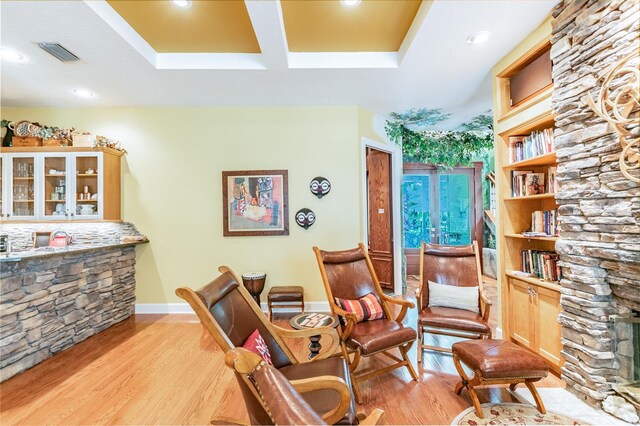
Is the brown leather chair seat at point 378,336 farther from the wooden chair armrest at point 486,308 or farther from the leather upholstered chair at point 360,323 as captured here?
the wooden chair armrest at point 486,308

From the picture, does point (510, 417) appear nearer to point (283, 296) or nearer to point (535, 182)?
point (535, 182)

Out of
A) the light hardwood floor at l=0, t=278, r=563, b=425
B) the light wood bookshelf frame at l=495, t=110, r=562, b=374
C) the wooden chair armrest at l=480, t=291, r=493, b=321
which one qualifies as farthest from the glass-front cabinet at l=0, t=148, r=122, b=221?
the light wood bookshelf frame at l=495, t=110, r=562, b=374

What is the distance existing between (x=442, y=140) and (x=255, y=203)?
379 cm

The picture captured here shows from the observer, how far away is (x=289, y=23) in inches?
105

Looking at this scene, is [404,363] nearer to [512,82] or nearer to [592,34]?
[592,34]

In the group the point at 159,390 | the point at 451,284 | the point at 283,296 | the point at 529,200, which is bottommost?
the point at 159,390

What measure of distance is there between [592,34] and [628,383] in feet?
7.78

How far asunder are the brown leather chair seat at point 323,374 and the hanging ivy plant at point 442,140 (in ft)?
12.9

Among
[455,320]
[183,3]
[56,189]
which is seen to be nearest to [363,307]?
[455,320]

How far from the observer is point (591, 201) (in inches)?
78.9

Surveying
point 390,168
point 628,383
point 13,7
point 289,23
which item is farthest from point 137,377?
point 390,168

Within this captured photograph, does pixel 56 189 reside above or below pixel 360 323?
above

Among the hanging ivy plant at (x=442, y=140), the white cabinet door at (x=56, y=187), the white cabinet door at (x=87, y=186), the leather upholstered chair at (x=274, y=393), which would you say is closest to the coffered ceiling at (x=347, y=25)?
the hanging ivy plant at (x=442, y=140)

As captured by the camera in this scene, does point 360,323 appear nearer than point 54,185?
Yes
